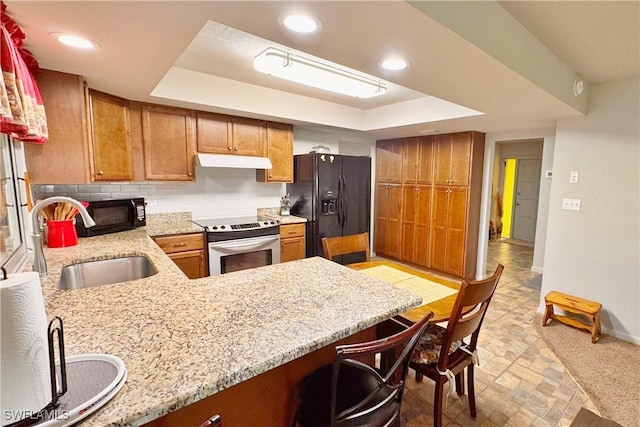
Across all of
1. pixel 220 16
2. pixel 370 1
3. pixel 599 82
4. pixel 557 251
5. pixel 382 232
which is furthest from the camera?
pixel 382 232

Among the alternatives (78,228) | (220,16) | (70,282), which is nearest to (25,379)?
(220,16)

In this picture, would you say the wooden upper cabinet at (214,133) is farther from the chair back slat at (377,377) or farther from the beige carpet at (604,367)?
the beige carpet at (604,367)

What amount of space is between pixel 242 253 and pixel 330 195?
1309mm

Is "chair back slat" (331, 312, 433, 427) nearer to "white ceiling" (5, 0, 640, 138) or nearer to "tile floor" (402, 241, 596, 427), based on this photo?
"tile floor" (402, 241, 596, 427)

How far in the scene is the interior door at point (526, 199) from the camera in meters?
6.26

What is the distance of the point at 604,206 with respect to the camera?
107 inches

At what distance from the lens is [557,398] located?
2.00m

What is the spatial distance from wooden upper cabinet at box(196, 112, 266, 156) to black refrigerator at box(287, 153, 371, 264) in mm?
628

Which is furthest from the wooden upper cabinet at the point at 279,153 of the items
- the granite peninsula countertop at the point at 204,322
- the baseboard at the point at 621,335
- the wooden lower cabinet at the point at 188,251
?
the baseboard at the point at 621,335

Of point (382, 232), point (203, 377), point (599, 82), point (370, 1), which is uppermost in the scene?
point (599, 82)

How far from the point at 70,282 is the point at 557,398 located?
319 centimetres

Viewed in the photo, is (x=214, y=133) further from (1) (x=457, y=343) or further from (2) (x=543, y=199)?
(2) (x=543, y=199)

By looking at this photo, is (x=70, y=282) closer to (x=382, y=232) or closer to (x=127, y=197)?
(x=127, y=197)

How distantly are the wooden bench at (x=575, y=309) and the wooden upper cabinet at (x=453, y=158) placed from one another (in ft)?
5.32
